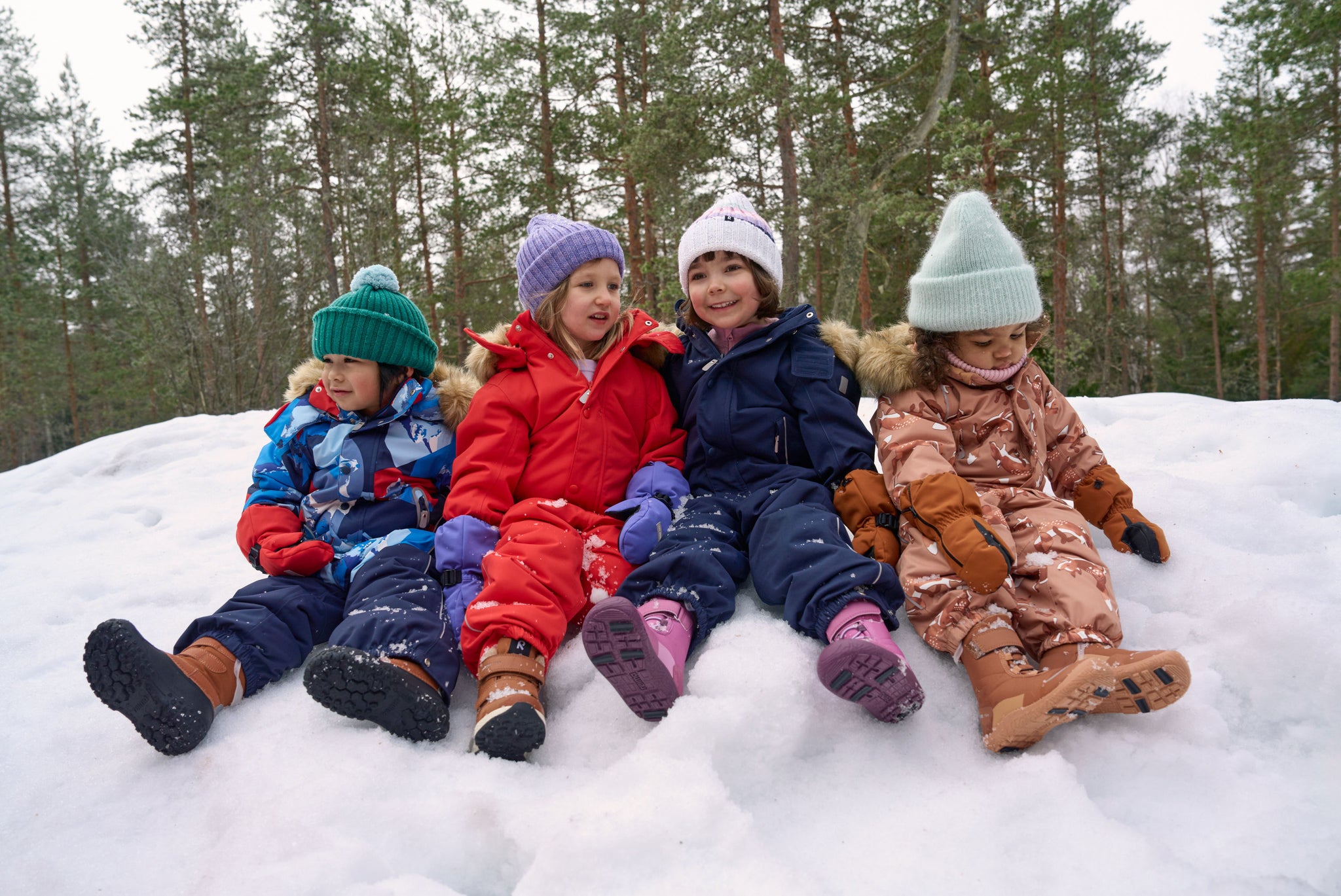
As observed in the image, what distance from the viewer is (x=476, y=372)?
2.66 meters

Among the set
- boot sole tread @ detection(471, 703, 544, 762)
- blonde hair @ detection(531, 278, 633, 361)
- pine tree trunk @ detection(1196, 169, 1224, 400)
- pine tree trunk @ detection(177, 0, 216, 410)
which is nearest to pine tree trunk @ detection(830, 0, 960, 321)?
blonde hair @ detection(531, 278, 633, 361)

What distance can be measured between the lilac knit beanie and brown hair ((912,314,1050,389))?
1.21 meters

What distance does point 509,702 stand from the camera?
1739 millimetres

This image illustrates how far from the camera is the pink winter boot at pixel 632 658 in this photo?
1.61m

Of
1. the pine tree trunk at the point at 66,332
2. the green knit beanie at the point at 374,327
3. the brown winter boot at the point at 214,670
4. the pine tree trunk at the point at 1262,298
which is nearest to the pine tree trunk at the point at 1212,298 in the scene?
the pine tree trunk at the point at 1262,298

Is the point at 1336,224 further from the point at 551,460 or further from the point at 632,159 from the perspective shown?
the point at 551,460

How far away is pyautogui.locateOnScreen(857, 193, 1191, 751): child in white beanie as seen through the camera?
1648 mm

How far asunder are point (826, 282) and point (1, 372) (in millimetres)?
20810

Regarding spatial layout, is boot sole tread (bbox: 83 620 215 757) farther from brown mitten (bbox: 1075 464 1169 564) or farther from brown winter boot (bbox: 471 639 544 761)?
brown mitten (bbox: 1075 464 1169 564)

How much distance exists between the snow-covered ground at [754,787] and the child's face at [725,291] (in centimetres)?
115

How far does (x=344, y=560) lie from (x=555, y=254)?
1.36 metres

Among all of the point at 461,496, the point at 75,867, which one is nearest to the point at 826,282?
the point at 461,496

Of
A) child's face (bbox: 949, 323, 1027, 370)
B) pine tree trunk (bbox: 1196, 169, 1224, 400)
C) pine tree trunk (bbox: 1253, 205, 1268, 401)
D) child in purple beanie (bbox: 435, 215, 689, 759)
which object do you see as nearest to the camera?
child in purple beanie (bbox: 435, 215, 689, 759)

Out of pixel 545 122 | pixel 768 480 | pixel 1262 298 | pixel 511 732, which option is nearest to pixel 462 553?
pixel 511 732
